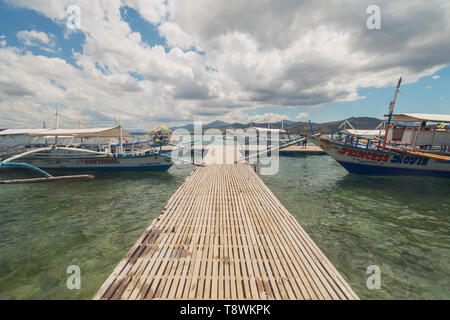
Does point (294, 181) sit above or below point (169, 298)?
below

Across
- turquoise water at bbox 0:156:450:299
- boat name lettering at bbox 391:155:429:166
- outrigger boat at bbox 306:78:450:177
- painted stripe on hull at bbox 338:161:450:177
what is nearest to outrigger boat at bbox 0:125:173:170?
turquoise water at bbox 0:156:450:299

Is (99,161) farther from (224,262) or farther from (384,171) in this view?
(384,171)

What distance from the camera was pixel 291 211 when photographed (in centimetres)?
1127

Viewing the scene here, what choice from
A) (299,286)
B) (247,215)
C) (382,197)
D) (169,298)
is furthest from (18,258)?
(382,197)

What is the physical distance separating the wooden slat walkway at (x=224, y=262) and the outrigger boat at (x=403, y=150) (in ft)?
57.9

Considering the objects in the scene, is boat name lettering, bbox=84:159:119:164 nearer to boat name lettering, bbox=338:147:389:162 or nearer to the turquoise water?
the turquoise water

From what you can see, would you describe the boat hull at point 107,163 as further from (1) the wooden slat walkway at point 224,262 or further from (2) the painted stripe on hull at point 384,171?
(2) the painted stripe on hull at point 384,171

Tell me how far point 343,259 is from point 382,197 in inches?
408

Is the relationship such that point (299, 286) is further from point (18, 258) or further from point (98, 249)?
point (18, 258)

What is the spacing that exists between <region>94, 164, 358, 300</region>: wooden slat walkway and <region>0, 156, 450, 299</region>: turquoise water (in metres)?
2.81

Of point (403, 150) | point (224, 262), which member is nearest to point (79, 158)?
point (224, 262)

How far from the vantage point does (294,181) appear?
18.4 metres

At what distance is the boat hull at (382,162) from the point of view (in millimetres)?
18406

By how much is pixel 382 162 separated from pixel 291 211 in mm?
16304
